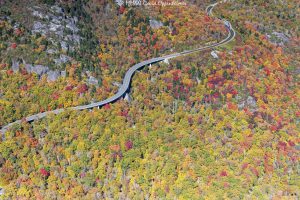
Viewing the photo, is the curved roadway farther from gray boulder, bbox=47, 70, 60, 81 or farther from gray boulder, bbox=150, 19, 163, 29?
gray boulder, bbox=150, 19, 163, 29

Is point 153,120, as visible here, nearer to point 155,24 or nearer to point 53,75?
point 53,75

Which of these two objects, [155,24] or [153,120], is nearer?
[153,120]

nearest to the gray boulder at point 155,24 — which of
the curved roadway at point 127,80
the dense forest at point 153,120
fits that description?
the dense forest at point 153,120

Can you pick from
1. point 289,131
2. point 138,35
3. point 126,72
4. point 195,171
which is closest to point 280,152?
point 289,131

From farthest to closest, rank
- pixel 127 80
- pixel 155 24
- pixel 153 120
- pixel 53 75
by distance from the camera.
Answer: pixel 155 24 < pixel 127 80 < pixel 53 75 < pixel 153 120

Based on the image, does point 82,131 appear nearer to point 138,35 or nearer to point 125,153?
point 125,153

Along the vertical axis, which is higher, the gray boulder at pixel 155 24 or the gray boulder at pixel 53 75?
the gray boulder at pixel 155 24

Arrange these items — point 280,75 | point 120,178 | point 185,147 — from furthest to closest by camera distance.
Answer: point 280,75
point 185,147
point 120,178

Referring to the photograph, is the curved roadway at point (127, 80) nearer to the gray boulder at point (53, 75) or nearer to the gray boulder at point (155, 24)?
the gray boulder at point (53, 75)

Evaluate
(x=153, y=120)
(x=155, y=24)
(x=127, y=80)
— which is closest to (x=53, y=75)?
(x=127, y=80)
